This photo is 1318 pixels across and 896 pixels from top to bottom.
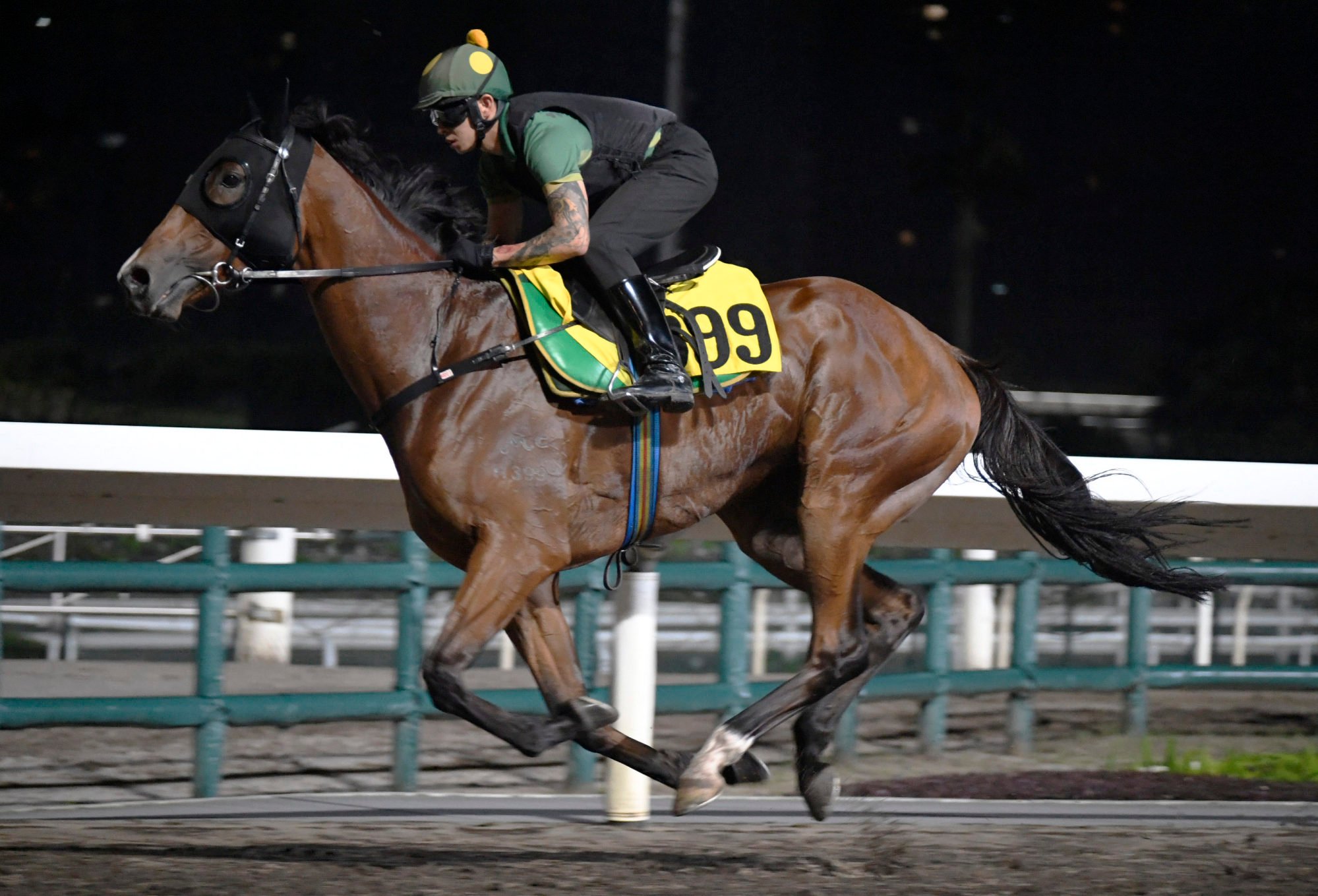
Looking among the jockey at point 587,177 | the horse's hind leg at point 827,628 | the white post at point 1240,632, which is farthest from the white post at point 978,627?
the jockey at point 587,177

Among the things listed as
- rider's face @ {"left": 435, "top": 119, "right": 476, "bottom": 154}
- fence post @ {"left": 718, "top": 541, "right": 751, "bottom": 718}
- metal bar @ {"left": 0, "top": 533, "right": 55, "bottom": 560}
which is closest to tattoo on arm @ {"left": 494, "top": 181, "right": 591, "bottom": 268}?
rider's face @ {"left": 435, "top": 119, "right": 476, "bottom": 154}

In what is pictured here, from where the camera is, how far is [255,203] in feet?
11.9

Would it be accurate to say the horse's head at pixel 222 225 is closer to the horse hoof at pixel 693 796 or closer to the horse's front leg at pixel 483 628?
the horse's front leg at pixel 483 628

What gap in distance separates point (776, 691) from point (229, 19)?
27.3ft

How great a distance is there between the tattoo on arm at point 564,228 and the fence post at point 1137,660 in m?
4.05

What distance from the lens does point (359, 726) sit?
7.36 meters

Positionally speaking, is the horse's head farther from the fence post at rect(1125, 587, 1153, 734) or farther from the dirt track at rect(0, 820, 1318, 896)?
the fence post at rect(1125, 587, 1153, 734)

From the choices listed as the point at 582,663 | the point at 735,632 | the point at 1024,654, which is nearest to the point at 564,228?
the point at 582,663

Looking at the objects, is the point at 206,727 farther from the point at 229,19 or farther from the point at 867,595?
the point at 229,19

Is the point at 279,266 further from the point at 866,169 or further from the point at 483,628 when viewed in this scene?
the point at 866,169

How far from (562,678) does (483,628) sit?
1.41ft

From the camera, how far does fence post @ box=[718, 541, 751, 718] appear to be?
19.6ft

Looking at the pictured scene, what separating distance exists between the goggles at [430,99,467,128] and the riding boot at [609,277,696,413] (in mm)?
590

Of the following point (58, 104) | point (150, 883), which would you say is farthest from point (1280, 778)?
point (58, 104)
